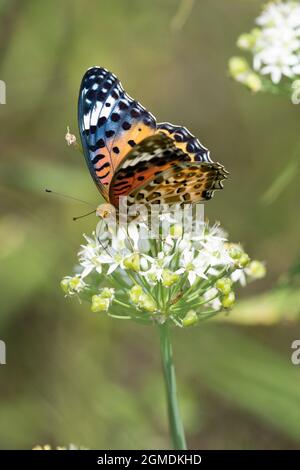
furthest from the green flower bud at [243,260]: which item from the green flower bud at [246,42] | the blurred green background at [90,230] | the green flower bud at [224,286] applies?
the blurred green background at [90,230]

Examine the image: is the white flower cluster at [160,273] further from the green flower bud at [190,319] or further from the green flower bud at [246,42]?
the green flower bud at [246,42]

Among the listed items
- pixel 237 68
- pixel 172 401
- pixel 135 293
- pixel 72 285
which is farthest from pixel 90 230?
pixel 172 401

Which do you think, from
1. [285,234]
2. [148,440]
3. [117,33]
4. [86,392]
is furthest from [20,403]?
[117,33]

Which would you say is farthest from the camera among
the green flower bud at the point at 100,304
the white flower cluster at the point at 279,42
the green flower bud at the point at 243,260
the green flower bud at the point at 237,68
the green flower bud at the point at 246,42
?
the green flower bud at the point at 246,42

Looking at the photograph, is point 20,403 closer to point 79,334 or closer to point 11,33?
point 79,334

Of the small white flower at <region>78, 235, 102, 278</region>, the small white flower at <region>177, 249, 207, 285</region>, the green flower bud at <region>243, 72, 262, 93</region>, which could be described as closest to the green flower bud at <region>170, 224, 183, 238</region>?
the small white flower at <region>177, 249, 207, 285</region>

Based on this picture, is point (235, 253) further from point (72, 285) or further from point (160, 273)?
point (72, 285)

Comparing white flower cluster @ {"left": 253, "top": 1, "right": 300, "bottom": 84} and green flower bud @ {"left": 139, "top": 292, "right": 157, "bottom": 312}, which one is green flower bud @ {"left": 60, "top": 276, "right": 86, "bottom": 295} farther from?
white flower cluster @ {"left": 253, "top": 1, "right": 300, "bottom": 84}
